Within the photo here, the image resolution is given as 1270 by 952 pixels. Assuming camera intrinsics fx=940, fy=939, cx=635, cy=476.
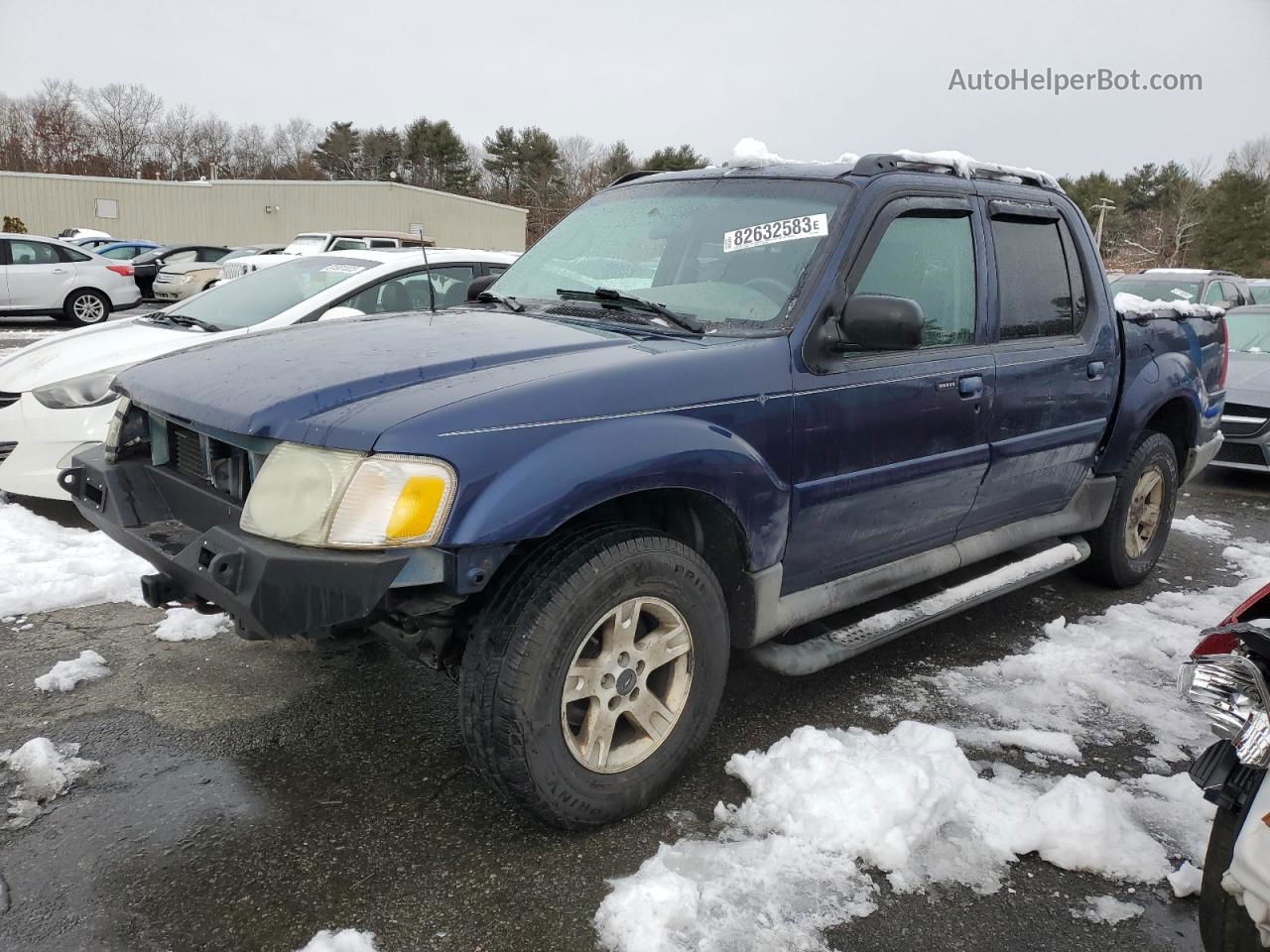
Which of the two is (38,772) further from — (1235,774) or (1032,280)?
(1032,280)

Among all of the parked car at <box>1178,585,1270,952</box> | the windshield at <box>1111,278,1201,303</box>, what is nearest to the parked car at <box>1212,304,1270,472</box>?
the windshield at <box>1111,278,1201,303</box>

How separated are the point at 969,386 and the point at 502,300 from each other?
1802 millimetres

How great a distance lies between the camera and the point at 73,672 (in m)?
3.48

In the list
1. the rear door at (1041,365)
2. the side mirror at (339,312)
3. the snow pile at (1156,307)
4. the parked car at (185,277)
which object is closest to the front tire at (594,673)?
the rear door at (1041,365)

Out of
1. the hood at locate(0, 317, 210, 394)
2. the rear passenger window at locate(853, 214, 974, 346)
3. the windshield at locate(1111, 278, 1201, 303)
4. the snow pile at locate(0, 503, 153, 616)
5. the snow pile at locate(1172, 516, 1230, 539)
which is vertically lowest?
the snow pile at locate(1172, 516, 1230, 539)

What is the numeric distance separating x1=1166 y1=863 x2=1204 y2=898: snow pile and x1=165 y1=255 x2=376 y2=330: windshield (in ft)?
17.2

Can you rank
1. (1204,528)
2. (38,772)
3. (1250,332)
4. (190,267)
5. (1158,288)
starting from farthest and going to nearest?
(190,267) < (1158,288) < (1250,332) < (1204,528) < (38,772)

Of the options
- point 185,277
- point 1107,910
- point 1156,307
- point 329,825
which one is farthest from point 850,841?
point 185,277

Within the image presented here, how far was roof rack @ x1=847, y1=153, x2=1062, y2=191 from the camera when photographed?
133 inches

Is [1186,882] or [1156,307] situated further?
[1156,307]

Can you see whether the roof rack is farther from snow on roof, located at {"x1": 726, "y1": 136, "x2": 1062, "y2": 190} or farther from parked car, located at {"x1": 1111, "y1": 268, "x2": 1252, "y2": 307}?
parked car, located at {"x1": 1111, "y1": 268, "x2": 1252, "y2": 307}

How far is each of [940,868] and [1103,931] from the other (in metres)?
0.40

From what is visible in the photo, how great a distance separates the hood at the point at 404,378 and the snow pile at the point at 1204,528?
481 centimetres

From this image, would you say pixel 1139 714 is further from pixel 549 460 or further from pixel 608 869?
pixel 549 460
